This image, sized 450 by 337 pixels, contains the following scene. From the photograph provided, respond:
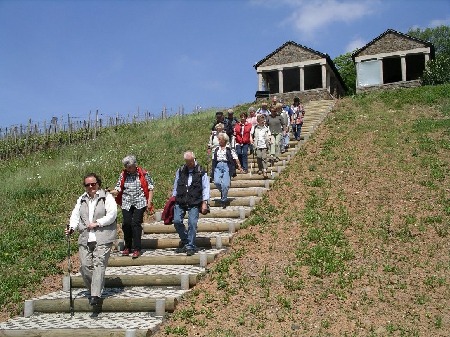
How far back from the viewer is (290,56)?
3691 centimetres

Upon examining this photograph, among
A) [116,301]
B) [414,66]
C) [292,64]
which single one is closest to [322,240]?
[116,301]

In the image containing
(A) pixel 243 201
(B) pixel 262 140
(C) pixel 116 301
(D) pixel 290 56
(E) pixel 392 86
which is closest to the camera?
(C) pixel 116 301

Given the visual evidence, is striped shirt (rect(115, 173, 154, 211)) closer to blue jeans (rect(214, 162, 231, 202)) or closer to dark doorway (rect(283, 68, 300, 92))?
blue jeans (rect(214, 162, 231, 202))

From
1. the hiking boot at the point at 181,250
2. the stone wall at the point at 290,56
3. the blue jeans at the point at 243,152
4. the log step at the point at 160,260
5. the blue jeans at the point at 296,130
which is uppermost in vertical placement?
the stone wall at the point at 290,56

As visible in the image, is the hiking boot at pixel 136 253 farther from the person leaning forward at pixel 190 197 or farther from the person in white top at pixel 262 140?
the person in white top at pixel 262 140

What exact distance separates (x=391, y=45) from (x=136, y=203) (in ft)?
99.0

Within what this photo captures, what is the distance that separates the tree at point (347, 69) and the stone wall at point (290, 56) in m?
23.9

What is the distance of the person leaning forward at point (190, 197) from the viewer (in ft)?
30.2

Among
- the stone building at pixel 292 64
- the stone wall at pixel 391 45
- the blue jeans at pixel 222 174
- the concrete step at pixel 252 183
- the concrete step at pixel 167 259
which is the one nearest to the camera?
the concrete step at pixel 167 259

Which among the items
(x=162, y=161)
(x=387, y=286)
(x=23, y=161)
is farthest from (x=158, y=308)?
(x=23, y=161)

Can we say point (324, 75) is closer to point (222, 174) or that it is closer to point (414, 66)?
point (414, 66)

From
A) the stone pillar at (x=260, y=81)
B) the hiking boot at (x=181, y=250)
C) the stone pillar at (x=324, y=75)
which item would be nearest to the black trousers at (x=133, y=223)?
the hiking boot at (x=181, y=250)

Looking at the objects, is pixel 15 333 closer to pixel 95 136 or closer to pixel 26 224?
pixel 26 224

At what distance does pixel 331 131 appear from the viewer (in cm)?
1984
